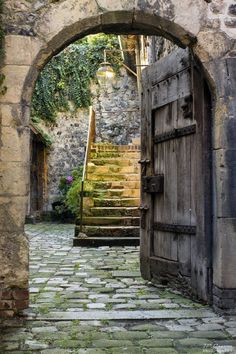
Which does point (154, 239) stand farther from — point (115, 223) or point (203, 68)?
point (115, 223)

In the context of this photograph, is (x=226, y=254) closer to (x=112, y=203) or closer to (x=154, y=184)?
(x=154, y=184)

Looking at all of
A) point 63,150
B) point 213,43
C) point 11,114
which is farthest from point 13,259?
point 63,150

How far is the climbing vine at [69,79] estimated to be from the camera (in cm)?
1578

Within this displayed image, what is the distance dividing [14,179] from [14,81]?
0.81 metres

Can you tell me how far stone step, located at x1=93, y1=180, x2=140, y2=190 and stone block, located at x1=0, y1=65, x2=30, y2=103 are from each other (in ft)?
21.5

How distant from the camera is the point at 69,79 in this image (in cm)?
1623

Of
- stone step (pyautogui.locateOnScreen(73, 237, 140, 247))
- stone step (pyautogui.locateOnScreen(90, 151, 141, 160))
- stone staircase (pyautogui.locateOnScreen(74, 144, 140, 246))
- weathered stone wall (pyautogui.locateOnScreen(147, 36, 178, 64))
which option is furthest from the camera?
stone step (pyautogui.locateOnScreen(90, 151, 141, 160))

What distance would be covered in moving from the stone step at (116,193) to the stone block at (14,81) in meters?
6.15

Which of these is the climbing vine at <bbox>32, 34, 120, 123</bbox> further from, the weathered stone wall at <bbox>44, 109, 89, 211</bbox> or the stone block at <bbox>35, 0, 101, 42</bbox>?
the stone block at <bbox>35, 0, 101, 42</bbox>

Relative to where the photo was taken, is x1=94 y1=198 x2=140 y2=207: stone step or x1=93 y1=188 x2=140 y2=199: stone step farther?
x1=93 y1=188 x2=140 y2=199: stone step

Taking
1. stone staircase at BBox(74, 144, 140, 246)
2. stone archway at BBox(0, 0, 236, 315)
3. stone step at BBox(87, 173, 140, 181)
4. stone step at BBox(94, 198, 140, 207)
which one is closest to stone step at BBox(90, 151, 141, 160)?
A: stone staircase at BBox(74, 144, 140, 246)

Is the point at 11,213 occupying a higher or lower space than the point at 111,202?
higher

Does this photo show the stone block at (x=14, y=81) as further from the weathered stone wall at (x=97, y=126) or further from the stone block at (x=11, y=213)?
the weathered stone wall at (x=97, y=126)

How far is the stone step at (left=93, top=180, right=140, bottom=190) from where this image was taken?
10.2 m
